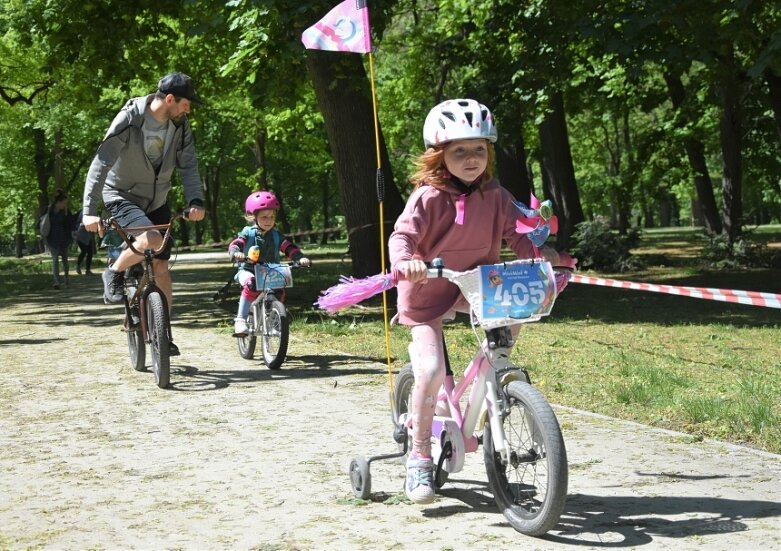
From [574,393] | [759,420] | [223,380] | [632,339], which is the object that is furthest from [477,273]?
[632,339]

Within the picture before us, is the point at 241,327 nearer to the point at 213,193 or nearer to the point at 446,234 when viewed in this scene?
the point at 446,234

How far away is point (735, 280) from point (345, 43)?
15.1 meters

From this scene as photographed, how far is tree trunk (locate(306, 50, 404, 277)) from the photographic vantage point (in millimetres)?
14508

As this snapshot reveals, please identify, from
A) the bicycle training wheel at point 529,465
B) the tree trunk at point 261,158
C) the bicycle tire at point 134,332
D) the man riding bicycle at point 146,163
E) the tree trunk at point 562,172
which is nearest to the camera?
the bicycle training wheel at point 529,465

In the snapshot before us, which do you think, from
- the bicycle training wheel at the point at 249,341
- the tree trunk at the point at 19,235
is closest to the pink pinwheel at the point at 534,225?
the bicycle training wheel at the point at 249,341

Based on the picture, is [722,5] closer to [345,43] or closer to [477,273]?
[345,43]

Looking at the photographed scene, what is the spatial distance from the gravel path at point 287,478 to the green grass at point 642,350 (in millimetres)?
492

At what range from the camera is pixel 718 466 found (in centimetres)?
557

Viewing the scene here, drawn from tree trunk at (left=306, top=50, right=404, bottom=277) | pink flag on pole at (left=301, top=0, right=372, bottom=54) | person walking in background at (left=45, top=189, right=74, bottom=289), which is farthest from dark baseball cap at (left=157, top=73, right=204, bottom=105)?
person walking in background at (left=45, top=189, right=74, bottom=289)

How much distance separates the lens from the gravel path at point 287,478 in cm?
454

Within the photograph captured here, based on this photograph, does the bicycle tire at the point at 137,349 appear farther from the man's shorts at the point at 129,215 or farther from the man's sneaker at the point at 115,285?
the man's shorts at the point at 129,215

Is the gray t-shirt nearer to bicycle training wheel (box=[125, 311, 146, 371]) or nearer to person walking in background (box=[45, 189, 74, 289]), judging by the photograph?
bicycle training wheel (box=[125, 311, 146, 371])

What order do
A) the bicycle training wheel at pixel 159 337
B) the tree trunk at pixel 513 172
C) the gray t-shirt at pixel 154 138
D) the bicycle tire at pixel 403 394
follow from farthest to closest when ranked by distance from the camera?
the tree trunk at pixel 513 172, the gray t-shirt at pixel 154 138, the bicycle training wheel at pixel 159 337, the bicycle tire at pixel 403 394

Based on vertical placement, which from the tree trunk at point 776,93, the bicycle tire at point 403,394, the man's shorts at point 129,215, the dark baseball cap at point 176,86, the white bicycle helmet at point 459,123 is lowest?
the bicycle tire at point 403,394
